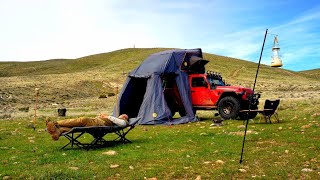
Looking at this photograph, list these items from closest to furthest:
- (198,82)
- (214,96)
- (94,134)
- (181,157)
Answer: (181,157)
(94,134)
(214,96)
(198,82)

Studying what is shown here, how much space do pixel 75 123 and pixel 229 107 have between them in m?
10.3

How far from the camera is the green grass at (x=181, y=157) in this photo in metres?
7.48

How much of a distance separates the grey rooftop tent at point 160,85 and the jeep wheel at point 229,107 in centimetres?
158

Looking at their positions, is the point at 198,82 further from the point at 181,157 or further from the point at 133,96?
the point at 181,157

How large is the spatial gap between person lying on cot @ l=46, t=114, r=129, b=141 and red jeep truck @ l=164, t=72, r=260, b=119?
8256 mm

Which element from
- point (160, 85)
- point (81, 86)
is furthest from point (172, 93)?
point (81, 86)

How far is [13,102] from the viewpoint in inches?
1537

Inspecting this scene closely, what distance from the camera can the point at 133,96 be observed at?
21.5m

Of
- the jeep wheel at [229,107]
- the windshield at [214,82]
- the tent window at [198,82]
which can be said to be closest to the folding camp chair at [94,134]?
the jeep wheel at [229,107]

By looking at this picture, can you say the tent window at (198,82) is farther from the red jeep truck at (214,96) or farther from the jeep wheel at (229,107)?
the jeep wheel at (229,107)

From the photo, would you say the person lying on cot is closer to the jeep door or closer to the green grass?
the green grass

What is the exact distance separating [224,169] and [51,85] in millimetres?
51770

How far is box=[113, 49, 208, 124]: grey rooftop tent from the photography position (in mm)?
18531

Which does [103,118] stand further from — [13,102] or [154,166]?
[13,102]
